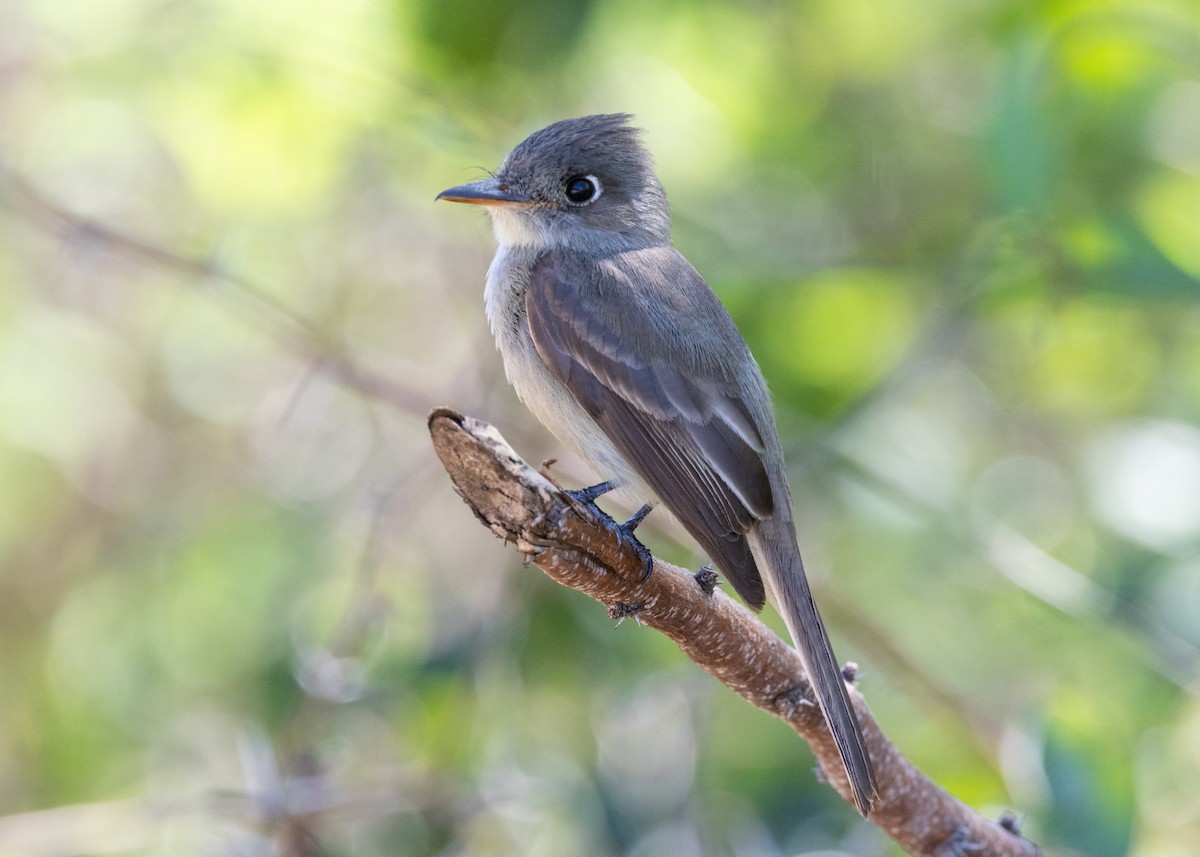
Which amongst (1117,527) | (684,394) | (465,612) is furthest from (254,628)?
(1117,527)

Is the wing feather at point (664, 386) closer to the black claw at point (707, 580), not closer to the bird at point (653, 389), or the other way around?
the bird at point (653, 389)

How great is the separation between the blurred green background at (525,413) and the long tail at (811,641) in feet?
2.49

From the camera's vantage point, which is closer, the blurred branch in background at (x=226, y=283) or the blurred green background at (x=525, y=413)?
the blurred branch in background at (x=226, y=283)

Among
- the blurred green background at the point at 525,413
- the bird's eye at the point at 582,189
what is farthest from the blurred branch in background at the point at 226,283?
the bird's eye at the point at 582,189

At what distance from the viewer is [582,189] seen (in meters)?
3.80

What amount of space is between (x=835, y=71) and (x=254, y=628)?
297 centimetres

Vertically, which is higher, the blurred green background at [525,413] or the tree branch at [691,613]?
the tree branch at [691,613]

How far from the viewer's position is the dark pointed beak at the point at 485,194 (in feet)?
11.5

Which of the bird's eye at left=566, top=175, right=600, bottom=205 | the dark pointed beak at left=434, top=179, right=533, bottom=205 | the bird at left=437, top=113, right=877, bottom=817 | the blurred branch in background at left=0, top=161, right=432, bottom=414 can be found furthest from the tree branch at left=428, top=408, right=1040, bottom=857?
the blurred branch in background at left=0, top=161, right=432, bottom=414

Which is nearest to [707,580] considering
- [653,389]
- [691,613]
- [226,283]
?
[691,613]

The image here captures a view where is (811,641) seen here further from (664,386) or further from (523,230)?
(523,230)

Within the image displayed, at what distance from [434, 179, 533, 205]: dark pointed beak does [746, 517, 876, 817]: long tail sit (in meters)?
1.13

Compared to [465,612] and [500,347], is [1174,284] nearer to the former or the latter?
[500,347]

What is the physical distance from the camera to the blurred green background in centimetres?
408
